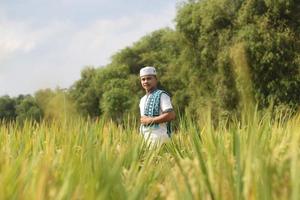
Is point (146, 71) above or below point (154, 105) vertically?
above

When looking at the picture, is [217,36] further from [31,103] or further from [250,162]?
[31,103]

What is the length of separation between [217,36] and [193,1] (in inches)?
209

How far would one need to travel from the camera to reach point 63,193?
173 centimetres

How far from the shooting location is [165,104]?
5.44 m

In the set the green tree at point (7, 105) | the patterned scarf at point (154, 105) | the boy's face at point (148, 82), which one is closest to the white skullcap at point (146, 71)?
the boy's face at point (148, 82)

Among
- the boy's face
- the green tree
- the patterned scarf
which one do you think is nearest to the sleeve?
the patterned scarf

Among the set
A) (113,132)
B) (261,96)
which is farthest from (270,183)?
(261,96)

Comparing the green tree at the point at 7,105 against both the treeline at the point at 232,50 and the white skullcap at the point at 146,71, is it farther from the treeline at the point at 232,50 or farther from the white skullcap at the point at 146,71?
the white skullcap at the point at 146,71

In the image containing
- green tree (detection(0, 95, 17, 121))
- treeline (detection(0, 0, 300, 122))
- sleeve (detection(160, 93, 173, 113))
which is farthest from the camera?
green tree (detection(0, 95, 17, 121))

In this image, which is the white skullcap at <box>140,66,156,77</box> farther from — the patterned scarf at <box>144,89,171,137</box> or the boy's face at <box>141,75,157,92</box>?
the patterned scarf at <box>144,89,171,137</box>

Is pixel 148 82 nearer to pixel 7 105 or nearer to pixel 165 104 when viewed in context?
pixel 165 104

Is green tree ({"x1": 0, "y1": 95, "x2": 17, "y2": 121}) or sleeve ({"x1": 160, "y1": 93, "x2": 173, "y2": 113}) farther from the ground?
sleeve ({"x1": 160, "y1": 93, "x2": 173, "y2": 113})

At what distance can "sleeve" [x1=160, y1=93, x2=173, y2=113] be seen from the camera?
213 inches

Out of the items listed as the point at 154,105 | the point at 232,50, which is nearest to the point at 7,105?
the point at 232,50
